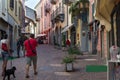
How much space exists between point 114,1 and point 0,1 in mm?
22321

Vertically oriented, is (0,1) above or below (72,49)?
above

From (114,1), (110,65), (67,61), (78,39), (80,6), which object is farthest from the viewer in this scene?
(78,39)

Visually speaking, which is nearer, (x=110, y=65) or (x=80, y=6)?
(x=110, y=65)

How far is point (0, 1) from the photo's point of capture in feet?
92.8

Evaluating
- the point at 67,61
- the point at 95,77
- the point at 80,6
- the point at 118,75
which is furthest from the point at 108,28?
the point at 80,6

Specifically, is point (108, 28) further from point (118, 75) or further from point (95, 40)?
point (95, 40)

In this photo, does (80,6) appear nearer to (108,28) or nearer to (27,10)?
(108,28)

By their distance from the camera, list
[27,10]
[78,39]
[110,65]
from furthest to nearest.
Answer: [27,10] → [78,39] → [110,65]

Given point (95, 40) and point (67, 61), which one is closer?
point (67, 61)

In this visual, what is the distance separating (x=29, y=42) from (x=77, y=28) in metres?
25.0

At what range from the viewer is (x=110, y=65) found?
24.1 ft

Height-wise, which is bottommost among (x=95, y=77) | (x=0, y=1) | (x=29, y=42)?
(x=95, y=77)

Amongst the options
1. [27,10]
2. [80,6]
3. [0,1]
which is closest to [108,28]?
[0,1]

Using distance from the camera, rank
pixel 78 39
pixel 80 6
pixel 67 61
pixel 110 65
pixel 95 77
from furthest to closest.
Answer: pixel 78 39 < pixel 80 6 < pixel 67 61 < pixel 95 77 < pixel 110 65
